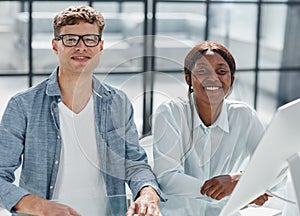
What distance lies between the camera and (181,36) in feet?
13.1

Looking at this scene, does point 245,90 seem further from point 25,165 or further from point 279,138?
point 279,138

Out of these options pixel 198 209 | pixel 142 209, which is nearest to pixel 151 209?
pixel 142 209

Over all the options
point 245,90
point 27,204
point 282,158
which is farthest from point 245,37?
point 282,158

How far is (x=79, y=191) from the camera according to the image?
6.93 feet

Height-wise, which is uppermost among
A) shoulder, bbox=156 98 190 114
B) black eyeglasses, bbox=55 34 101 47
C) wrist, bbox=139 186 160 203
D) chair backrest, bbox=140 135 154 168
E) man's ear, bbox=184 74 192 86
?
black eyeglasses, bbox=55 34 101 47

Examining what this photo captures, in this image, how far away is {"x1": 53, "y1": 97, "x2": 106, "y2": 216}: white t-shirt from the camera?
211 cm

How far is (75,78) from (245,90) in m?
2.23

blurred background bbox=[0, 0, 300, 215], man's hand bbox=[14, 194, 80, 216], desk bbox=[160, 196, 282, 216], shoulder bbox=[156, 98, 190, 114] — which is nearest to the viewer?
man's hand bbox=[14, 194, 80, 216]

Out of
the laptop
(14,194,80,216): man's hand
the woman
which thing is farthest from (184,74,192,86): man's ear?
the laptop

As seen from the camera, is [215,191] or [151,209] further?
[215,191]

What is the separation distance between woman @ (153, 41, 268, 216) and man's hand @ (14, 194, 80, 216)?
41cm

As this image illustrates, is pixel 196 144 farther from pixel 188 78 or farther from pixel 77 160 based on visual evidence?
pixel 77 160

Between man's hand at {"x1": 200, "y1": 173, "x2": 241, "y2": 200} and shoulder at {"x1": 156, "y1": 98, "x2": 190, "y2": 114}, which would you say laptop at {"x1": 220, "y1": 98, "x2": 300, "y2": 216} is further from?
shoulder at {"x1": 156, "y1": 98, "x2": 190, "y2": 114}

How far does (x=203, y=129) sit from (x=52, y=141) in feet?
1.68
